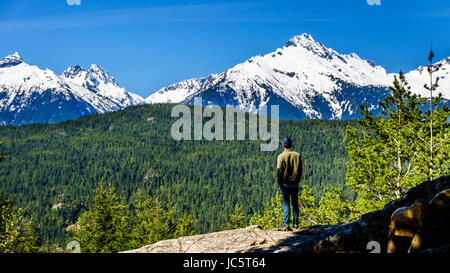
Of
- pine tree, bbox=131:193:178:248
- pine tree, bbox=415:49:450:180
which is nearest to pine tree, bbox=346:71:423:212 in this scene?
pine tree, bbox=415:49:450:180

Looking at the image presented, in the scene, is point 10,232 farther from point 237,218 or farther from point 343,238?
point 237,218

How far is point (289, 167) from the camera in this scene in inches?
501

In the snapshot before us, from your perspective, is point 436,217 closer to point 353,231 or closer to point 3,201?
point 353,231

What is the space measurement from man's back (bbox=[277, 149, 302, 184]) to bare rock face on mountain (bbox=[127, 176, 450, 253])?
207cm

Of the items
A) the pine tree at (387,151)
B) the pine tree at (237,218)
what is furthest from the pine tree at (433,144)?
the pine tree at (237,218)

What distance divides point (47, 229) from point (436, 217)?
208718mm

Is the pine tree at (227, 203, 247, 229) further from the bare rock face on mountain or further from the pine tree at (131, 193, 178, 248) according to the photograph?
the bare rock face on mountain

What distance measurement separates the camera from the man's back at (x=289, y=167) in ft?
41.6

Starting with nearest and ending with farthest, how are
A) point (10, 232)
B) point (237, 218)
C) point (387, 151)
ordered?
point (387, 151)
point (10, 232)
point (237, 218)

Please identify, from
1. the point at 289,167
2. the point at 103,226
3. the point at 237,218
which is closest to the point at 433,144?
the point at 289,167

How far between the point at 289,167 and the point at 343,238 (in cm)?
384

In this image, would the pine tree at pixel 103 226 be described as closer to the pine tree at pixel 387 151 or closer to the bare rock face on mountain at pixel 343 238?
the bare rock face on mountain at pixel 343 238

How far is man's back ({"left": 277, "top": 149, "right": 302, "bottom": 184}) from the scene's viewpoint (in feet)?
41.6

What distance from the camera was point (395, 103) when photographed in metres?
22.9
